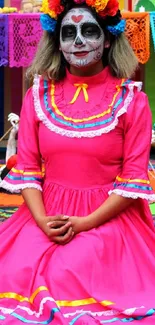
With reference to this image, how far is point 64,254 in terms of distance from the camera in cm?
193

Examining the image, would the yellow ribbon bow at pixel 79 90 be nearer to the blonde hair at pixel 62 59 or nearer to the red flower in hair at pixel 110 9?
the blonde hair at pixel 62 59

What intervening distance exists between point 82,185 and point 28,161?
20 centimetres

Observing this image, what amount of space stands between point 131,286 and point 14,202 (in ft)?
6.44

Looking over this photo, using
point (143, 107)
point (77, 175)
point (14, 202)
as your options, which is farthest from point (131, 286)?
point (14, 202)

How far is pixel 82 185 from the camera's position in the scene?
2.10m

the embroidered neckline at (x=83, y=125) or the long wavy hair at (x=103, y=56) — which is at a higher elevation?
the long wavy hair at (x=103, y=56)

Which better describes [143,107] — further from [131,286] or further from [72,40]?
[131,286]

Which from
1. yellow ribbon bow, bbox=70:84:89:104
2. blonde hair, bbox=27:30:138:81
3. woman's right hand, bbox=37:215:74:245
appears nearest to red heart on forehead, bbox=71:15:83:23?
blonde hair, bbox=27:30:138:81

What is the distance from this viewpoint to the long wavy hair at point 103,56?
7.17 ft

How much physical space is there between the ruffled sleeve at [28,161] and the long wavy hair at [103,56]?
0.14 meters

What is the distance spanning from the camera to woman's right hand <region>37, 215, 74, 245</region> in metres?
1.97

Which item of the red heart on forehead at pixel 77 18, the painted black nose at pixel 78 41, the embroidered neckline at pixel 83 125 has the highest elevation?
the red heart on forehead at pixel 77 18

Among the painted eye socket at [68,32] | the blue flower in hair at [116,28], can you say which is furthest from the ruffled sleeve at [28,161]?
the blue flower in hair at [116,28]

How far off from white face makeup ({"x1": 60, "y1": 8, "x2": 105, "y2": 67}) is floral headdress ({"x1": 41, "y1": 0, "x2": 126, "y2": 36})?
0.10 ft
